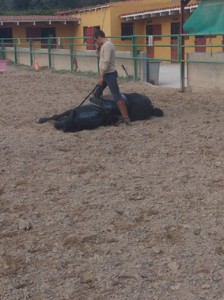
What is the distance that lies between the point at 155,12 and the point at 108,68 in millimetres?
16466

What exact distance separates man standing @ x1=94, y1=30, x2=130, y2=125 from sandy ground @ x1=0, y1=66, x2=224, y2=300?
0.31m

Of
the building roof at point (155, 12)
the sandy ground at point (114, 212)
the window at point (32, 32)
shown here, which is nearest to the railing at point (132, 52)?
the building roof at point (155, 12)

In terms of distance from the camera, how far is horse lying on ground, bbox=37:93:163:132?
722 cm

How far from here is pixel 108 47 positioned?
719 centimetres

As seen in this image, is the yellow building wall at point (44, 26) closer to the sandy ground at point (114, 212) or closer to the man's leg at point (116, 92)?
the man's leg at point (116, 92)

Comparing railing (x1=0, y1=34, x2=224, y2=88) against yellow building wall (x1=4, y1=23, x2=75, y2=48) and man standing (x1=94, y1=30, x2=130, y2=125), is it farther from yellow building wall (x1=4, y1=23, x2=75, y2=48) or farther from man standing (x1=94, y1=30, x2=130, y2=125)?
man standing (x1=94, y1=30, x2=130, y2=125)

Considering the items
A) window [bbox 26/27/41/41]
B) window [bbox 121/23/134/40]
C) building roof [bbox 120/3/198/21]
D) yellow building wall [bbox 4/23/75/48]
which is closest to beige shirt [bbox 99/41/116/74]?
building roof [bbox 120/3/198/21]

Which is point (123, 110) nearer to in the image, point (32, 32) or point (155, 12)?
point (155, 12)

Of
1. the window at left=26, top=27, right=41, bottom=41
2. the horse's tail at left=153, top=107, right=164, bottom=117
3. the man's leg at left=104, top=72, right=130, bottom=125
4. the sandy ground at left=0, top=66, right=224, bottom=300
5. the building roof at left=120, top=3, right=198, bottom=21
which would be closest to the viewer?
the sandy ground at left=0, top=66, right=224, bottom=300

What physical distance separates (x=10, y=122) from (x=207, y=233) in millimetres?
5083

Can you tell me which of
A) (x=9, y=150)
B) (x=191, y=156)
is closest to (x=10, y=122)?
(x=9, y=150)

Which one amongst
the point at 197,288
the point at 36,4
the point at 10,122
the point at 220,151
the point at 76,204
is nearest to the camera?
the point at 197,288

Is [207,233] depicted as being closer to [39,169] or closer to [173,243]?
[173,243]

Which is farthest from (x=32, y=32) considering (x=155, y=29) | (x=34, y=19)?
(x=155, y=29)
